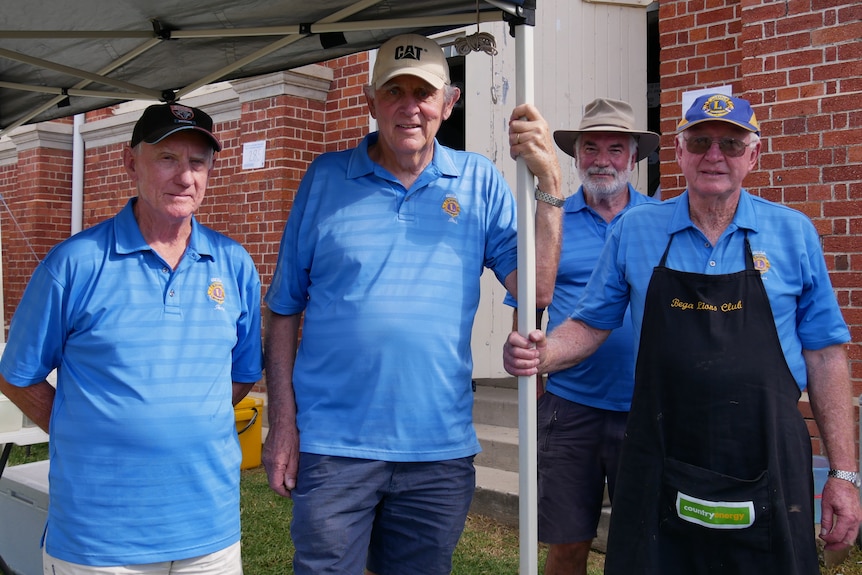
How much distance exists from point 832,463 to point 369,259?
1.51 m

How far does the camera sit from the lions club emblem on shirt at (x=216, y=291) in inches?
93.7

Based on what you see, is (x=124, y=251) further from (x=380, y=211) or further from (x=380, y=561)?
(x=380, y=561)

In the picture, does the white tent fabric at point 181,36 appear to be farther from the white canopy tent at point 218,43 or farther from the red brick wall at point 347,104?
the red brick wall at point 347,104

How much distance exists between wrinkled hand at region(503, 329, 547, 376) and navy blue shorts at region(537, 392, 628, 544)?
965mm

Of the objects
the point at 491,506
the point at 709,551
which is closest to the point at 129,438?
the point at 709,551

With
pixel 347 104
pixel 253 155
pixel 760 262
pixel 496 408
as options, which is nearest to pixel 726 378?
pixel 760 262

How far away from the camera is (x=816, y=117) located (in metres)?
4.29

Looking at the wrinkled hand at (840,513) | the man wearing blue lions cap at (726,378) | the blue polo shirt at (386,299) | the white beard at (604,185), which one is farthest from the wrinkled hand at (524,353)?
the white beard at (604,185)

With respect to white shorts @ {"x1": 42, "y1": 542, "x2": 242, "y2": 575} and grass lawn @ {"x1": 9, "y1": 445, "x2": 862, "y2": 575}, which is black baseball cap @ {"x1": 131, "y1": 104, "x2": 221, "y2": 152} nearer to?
white shorts @ {"x1": 42, "y1": 542, "x2": 242, "y2": 575}

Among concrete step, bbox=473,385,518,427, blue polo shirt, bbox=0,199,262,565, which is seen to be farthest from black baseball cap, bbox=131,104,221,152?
concrete step, bbox=473,385,518,427

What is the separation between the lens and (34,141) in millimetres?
9914

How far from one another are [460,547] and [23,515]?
2261mm

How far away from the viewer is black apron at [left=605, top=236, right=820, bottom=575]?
2225 mm

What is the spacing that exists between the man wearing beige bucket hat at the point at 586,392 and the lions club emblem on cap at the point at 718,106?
2.26 feet
